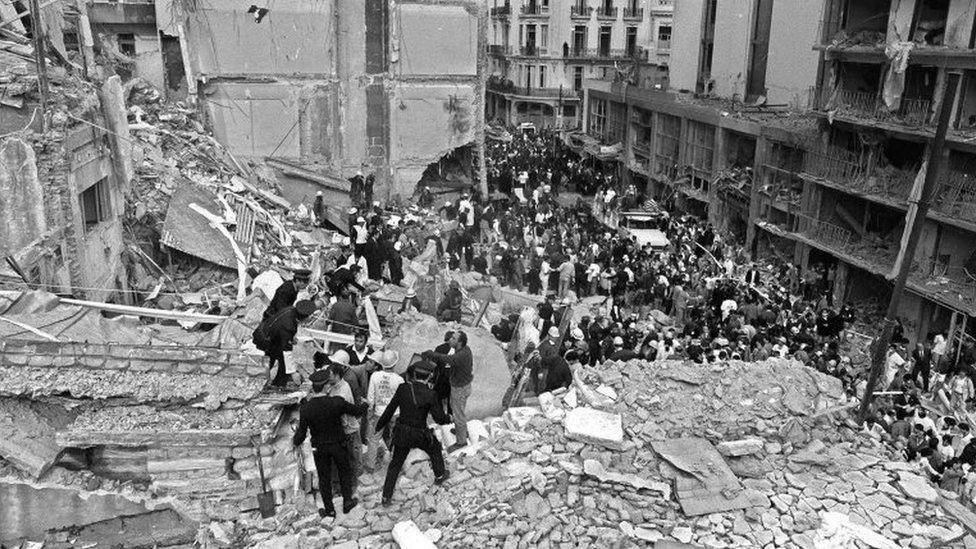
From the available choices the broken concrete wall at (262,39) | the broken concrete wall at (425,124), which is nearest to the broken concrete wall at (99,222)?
the broken concrete wall at (262,39)

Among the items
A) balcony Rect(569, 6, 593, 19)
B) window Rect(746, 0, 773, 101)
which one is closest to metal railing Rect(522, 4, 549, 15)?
balcony Rect(569, 6, 593, 19)

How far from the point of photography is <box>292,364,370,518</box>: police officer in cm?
830

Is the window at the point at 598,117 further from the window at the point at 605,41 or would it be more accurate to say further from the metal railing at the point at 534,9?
the metal railing at the point at 534,9

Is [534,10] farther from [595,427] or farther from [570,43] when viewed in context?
[595,427]

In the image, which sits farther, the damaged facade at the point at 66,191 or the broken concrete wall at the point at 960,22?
the broken concrete wall at the point at 960,22

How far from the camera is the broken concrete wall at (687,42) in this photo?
3781 cm

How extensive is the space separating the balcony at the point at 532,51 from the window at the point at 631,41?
209 inches

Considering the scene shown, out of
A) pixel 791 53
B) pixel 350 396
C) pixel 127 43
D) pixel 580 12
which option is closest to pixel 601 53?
pixel 580 12

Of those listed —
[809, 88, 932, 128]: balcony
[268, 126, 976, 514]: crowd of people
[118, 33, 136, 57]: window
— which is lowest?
[268, 126, 976, 514]: crowd of people

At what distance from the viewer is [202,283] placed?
1681cm

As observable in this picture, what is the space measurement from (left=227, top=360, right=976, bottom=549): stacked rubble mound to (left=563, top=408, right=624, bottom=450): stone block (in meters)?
0.02

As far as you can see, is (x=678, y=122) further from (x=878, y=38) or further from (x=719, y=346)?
(x=719, y=346)

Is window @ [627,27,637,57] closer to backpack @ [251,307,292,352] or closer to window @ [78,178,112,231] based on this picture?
window @ [78,178,112,231]

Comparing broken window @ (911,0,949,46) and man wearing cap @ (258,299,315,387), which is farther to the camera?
broken window @ (911,0,949,46)
